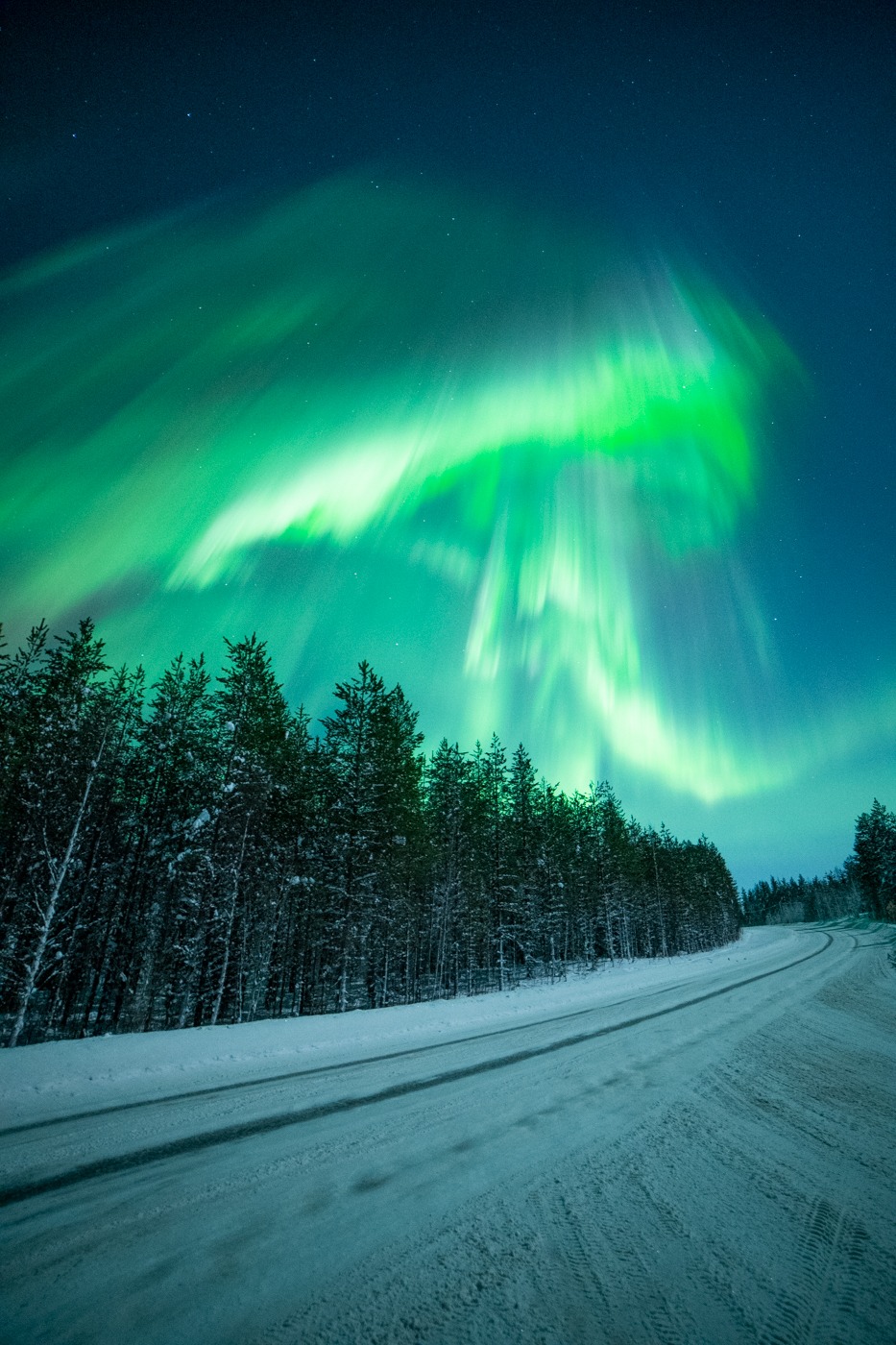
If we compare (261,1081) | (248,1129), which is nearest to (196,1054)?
(261,1081)

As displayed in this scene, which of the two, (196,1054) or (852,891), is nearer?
(196,1054)

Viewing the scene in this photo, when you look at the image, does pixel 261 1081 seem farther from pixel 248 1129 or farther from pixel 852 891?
pixel 852 891

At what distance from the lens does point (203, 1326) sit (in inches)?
74.4

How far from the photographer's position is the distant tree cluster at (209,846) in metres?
16.9

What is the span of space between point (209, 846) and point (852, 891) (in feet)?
599

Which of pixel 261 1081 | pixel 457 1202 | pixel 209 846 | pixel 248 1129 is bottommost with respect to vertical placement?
pixel 261 1081

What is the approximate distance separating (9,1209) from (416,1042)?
779 cm

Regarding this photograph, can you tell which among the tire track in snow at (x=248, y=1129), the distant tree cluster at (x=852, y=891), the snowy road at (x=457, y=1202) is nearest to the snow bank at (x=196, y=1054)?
the snowy road at (x=457, y=1202)

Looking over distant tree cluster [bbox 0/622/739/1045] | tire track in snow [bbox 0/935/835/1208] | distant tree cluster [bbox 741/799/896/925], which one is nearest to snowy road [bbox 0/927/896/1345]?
tire track in snow [bbox 0/935/835/1208]

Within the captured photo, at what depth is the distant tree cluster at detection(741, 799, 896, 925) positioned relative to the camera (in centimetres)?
8806

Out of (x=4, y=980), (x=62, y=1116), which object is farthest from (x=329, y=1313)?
(x=4, y=980)

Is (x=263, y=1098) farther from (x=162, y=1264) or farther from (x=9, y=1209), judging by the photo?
(x=162, y=1264)

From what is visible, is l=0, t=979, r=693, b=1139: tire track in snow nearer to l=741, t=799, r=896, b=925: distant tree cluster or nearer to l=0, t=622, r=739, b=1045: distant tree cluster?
l=0, t=622, r=739, b=1045: distant tree cluster

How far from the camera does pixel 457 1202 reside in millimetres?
2910
